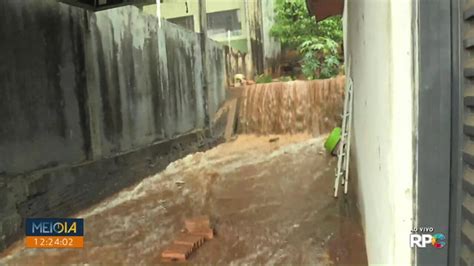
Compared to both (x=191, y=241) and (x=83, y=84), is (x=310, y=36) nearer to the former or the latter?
(x=83, y=84)

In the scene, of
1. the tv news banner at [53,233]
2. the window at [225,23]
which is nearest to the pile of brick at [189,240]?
the tv news banner at [53,233]

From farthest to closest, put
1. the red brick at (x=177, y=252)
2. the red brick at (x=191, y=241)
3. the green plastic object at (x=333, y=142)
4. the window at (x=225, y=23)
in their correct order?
Result: the window at (x=225, y=23)
the green plastic object at (x=333, y=142)
the red brick at (x=191, y=241)
the red brick at (x=177, y=252)

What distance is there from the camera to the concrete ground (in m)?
3.41

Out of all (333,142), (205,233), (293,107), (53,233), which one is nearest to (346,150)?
(205,233)

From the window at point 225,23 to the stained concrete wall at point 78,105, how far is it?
806cm

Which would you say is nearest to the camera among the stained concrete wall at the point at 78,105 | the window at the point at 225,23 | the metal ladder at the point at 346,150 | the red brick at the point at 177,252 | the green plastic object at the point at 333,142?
the red brick at the point at 177,252

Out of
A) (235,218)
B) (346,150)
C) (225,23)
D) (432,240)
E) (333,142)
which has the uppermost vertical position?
(225,23)

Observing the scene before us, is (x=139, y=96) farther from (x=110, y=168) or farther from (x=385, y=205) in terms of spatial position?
(x=385, y=205)

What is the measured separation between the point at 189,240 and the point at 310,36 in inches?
473

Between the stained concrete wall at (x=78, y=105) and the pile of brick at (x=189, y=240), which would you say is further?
the stained concrete wall at (x=78, y=105)

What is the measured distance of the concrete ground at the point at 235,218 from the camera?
3.41 m

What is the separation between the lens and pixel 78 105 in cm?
548

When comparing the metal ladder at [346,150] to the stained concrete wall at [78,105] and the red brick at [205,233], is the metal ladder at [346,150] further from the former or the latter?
the stained concrete wall at [78,105]

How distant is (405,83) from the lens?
1.38m
